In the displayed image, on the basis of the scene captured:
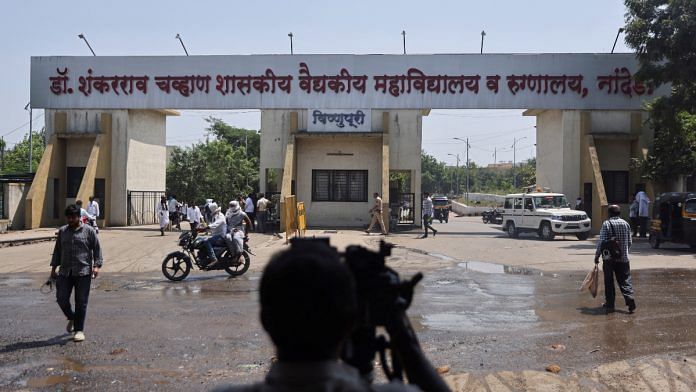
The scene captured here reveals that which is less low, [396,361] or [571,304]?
[396,361]

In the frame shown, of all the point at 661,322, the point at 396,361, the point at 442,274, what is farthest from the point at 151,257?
the point at 396,361

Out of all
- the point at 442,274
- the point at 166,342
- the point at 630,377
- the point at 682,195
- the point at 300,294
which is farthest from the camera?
the point at 682,195

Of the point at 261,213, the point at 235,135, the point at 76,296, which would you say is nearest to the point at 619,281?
the point at 76,296

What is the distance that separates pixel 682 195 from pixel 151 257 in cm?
1529

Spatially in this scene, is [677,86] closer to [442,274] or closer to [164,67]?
[442,274]

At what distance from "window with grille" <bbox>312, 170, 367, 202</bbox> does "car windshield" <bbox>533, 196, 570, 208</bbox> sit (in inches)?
300

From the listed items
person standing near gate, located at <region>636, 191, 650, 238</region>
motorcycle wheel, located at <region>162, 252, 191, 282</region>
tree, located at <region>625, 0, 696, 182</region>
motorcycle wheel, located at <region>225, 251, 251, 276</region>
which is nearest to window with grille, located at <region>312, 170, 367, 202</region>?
person standing near gate, located at <region>636, 191, 650, 238</region>

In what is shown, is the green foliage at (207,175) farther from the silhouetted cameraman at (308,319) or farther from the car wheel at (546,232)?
the silhouetted cameraman at (308,319)

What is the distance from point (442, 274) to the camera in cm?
1407

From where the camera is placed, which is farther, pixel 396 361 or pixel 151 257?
pixel 151 257

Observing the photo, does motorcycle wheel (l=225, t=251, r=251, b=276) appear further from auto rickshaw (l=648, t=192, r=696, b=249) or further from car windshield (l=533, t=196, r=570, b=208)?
car windshield (l=533, t=196, r=570, b=208)

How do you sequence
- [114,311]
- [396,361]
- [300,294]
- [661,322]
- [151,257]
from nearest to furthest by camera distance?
[300,294] → [396,361] → [661,322] → [114,311] → [151,257]

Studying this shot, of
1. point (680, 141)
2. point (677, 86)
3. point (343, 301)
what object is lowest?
point (343, 301)

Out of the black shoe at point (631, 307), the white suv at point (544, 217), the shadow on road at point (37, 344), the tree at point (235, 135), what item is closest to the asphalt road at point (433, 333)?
the shadow on road at point (37, 344)
